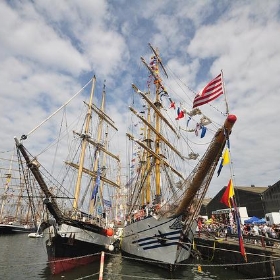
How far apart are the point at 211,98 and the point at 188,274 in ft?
37.4

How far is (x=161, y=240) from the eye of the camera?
16.0 metres

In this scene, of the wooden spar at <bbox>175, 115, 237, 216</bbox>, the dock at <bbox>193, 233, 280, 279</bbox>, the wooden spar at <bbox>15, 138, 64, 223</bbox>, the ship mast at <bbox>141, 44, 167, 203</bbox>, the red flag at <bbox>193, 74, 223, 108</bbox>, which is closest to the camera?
the wooden spar at <bbox>175, 115, 237, 216</bbox>

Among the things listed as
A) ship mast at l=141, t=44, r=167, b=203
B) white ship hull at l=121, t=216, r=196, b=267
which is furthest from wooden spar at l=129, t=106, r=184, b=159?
white ship hull at l=121, t=216, r=196, b=267

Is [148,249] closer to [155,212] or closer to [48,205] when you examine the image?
[155,212]

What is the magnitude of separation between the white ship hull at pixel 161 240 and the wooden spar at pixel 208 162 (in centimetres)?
113

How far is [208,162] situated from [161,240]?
6.54 metres

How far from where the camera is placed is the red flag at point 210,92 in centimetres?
1239

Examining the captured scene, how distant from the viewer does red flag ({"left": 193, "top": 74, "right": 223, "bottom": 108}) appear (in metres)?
12.4

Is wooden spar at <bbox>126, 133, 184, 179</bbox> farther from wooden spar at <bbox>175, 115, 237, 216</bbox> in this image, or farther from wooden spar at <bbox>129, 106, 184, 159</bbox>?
wooden spar at <bbox>175, 115, 237, 216</bbox>

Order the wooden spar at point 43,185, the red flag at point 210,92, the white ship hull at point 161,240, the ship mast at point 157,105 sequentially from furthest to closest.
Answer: the ship mast at point 157,105 → the white ship hull at point 161,240 → the wooden spar at point 43,185 → the red flag at point 210,92

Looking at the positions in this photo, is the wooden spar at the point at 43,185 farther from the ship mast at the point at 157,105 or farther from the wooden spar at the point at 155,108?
the wooden spar at the point at 155,108

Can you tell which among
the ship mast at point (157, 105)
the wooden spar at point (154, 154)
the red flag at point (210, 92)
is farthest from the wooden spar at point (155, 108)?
the red flag at point (210, 92)

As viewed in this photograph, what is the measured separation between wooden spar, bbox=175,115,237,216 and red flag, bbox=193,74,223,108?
6.05 feet

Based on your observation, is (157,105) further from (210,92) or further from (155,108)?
(210,92)
